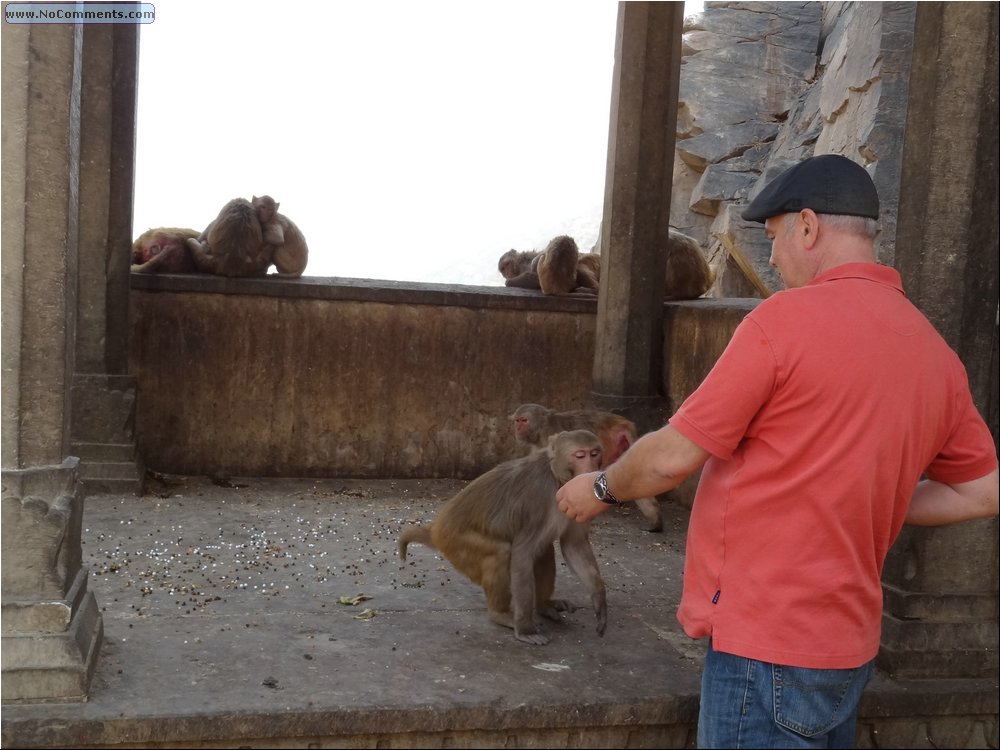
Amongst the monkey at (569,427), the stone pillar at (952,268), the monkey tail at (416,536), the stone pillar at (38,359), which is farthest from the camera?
the monkey at (569,427)

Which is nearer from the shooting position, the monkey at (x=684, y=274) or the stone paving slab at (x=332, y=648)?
the stone paving slab at (x=332, y=648)

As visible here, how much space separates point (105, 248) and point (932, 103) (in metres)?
5.49

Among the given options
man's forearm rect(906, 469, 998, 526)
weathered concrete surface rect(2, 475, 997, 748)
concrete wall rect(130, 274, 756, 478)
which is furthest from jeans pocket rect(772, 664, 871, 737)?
concrete wall rect(130, 274, 756, 478)

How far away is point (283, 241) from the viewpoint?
8.08 meters

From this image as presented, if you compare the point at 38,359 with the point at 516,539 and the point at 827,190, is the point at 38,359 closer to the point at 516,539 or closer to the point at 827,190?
the point at 516,539

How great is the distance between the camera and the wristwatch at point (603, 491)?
284 cm

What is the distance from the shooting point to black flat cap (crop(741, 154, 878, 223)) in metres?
2.60

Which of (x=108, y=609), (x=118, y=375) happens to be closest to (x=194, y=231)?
(x=118, y=375)

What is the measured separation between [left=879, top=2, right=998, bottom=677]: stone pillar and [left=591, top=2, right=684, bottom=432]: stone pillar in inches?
142

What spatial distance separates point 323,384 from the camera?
8.01m

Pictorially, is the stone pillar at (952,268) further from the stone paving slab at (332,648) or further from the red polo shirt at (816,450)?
the red polo shirt at (816,450)

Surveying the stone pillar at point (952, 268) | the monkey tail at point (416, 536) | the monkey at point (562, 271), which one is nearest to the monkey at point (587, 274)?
the monkey at point (562, 271)

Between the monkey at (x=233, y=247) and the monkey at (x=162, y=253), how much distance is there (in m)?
0.08

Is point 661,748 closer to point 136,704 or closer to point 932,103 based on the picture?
point 136,704
